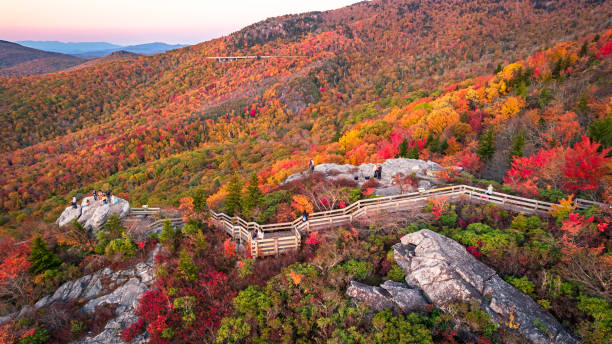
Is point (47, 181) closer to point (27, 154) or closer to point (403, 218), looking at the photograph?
point (27, 154)

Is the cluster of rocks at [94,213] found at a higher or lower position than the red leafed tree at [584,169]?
lower

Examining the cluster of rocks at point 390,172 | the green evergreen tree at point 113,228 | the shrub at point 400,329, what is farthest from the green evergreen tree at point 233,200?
the shrub at point 400,329

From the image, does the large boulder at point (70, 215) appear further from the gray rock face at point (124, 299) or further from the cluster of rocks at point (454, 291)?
the cluster of rocks at point (454, 291)

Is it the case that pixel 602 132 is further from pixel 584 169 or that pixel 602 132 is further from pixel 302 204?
pixel 302 204

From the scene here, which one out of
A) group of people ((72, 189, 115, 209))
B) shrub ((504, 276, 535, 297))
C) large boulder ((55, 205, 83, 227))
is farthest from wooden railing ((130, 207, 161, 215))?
shrub ((504, 276, 535, 297))

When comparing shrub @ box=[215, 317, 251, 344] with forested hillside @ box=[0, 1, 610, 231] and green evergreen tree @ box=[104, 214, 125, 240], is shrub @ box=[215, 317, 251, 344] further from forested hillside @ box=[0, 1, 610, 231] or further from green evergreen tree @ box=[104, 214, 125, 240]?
forested hillside @ box=[0, 1, 610, 231]

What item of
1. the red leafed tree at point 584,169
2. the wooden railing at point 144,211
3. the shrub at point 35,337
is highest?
the red leafed tree at point 584,169

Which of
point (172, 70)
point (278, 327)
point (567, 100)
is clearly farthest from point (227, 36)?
point (278, 327)

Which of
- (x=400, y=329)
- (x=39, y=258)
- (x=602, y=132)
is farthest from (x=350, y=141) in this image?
(x=39, y=258)
